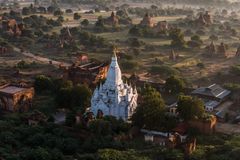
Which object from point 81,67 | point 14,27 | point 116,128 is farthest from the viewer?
point 14,27

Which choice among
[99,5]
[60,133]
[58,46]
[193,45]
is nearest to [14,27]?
[58,46]

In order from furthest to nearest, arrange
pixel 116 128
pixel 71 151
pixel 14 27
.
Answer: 1. pixel 14 27
2. pixel 116 128
3. pixel 71 151

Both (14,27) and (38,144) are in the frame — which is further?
(14,27)

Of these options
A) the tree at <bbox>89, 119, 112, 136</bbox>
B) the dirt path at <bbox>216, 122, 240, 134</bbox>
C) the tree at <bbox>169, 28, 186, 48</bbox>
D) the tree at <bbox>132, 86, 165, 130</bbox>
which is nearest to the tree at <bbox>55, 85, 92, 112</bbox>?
the tree at <bbox>132, 86, 165, 130</bbox>

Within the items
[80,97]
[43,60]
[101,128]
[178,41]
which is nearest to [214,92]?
A: [80,97]

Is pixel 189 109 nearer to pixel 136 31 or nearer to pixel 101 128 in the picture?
pixel 101 128

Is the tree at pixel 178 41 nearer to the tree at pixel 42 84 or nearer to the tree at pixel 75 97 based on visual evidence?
the tree at pixel 42 84

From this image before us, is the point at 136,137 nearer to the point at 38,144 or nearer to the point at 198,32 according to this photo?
the point at 38,144
